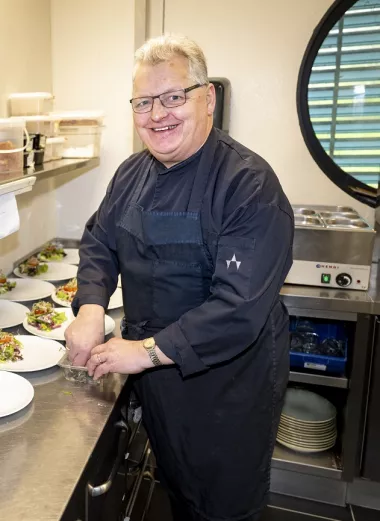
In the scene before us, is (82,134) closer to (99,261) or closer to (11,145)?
(11,145)

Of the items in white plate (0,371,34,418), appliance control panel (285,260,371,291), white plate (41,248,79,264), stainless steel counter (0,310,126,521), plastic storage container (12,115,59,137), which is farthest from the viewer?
white plate (41,248,79,264)

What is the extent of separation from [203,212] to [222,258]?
138mm

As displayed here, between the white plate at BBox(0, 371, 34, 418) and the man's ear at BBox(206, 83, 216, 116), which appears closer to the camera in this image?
the white plate at BBox(0, 371, 34, 418)

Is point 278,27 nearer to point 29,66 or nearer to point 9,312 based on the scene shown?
point 29,66

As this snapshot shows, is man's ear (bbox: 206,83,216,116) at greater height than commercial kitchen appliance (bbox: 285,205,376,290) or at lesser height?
greater

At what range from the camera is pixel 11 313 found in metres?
1.54

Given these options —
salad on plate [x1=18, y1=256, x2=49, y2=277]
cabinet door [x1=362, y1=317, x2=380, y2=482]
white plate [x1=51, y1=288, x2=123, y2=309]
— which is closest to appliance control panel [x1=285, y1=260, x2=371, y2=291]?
cabinet door [x1=362, y1=317, x2=380, y2=482]

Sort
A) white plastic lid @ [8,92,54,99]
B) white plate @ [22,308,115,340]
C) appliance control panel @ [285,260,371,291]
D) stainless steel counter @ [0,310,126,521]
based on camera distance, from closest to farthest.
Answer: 1. stainless steel counter @ [0,310,126,521]
2. white plate @ [22,308,115,340]
3. white plastic lid @ [8,92,54,99]
4. appliance control panel @ [285,260,371,291]

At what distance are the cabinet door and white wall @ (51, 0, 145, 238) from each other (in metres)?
1.28

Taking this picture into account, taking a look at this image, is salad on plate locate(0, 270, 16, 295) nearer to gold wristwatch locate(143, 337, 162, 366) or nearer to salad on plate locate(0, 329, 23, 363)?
salad on plate locate(0, 329, 23, 363)

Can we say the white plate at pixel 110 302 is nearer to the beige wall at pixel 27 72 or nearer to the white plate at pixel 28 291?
the white plate at pixel 28 291

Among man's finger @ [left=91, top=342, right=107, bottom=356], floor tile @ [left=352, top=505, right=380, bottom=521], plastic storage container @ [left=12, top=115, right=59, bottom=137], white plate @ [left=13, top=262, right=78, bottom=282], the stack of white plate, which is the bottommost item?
floor tile @ [left=352, top=505, right=380, bottom=521]

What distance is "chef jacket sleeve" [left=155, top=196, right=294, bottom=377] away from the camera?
41.6 inches

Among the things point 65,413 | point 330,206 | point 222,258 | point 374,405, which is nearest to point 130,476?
point 65,413
